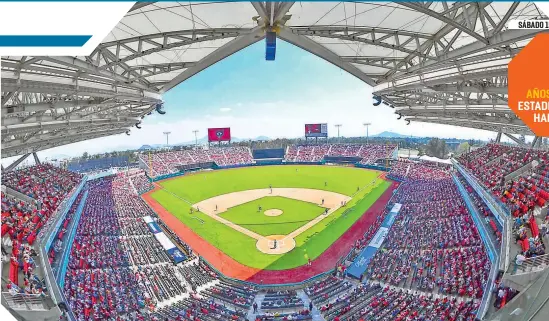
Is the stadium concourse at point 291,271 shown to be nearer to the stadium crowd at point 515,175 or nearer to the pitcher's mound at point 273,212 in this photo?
the stadium crowd at point 515,175

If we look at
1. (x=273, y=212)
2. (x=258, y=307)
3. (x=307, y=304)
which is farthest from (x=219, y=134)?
(x=307, y=304)

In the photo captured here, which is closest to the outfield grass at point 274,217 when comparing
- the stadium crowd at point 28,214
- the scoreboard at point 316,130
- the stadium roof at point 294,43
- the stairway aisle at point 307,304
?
the stairway aisle at point 307,304

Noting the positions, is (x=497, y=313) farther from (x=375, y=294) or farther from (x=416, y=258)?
(x=416, y=258)

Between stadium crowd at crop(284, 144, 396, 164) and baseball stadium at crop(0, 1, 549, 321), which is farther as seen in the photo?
stadium crowd at crop(284, 144, 396, 164)

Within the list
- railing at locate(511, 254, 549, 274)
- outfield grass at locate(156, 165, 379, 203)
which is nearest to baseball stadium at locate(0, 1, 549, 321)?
railing at locate(511, 254, 549, 274)

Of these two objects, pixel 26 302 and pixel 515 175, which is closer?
pixel 26 302

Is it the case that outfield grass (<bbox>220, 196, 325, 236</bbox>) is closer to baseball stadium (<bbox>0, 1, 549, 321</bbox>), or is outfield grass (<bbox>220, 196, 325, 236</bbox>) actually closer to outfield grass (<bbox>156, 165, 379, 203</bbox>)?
baseball stadium (<bbox>0, 1, 549, 321</bbox>)

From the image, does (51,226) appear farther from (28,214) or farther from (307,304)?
(307,304)
